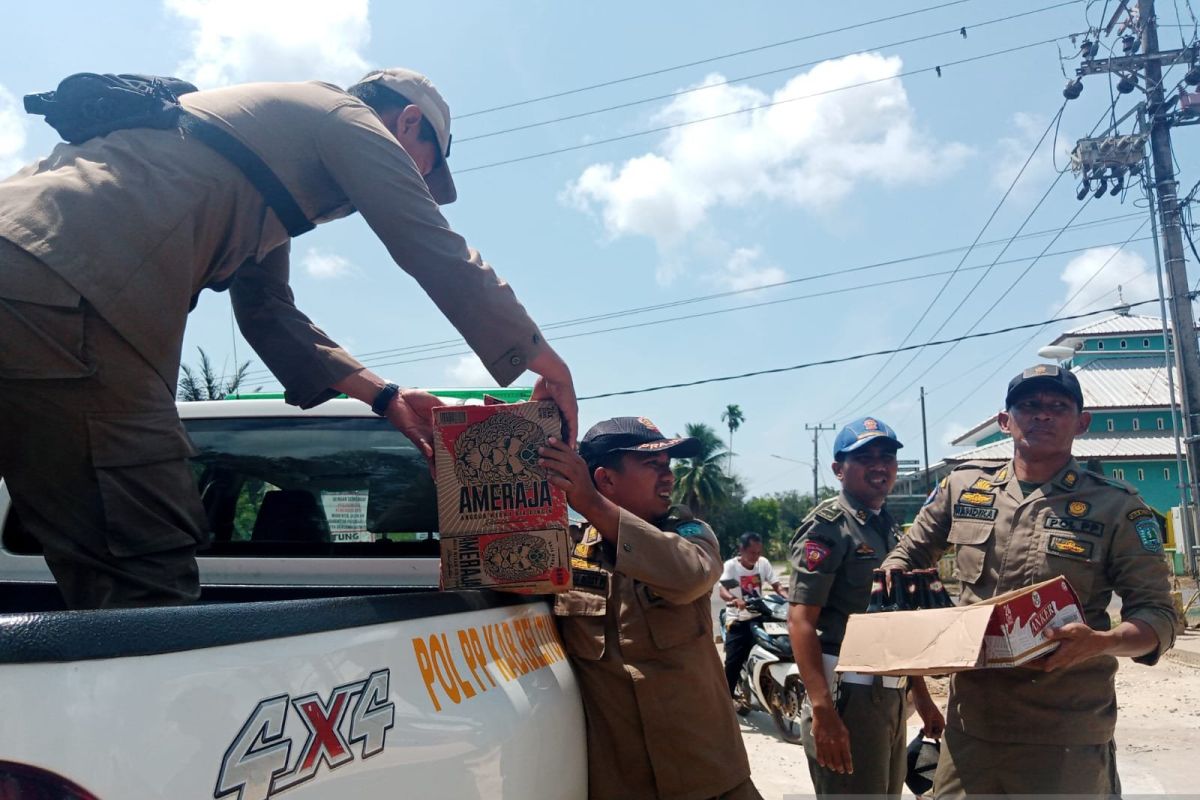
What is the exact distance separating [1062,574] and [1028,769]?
56cm

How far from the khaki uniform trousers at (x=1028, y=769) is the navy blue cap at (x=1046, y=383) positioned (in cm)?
102

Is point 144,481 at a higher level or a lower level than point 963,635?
higher

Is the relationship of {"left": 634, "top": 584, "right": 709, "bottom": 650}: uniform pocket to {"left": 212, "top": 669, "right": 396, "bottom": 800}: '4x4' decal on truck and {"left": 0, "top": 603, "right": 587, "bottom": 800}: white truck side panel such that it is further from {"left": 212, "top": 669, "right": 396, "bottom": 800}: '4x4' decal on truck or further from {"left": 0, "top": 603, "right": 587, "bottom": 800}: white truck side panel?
{"left": 212, "top": 669, "right": 396, "bottom": 800}: '4x4' decal on truck

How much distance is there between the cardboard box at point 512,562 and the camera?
2109 millimetres

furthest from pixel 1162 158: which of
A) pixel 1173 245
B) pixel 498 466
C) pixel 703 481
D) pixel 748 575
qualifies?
pixel 703 481

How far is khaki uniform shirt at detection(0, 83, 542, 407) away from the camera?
165 centimetres

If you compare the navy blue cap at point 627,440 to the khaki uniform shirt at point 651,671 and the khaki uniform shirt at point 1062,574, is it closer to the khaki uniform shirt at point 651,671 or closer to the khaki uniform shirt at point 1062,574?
the khaki uniform shirt at point 651,671

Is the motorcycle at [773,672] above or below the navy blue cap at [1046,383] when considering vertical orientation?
below

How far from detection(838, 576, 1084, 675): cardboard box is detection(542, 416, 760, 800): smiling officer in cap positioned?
393 mm

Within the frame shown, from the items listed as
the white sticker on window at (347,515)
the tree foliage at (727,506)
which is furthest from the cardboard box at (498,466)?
the tree foliage at (727,506)

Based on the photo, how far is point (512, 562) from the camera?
2123mm

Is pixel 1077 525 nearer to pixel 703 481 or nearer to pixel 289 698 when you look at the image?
pixel 289 698

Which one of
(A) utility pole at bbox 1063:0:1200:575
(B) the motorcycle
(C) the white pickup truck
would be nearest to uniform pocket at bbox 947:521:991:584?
(C) the white pickup truck

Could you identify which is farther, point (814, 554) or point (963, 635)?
point (814, 554)
